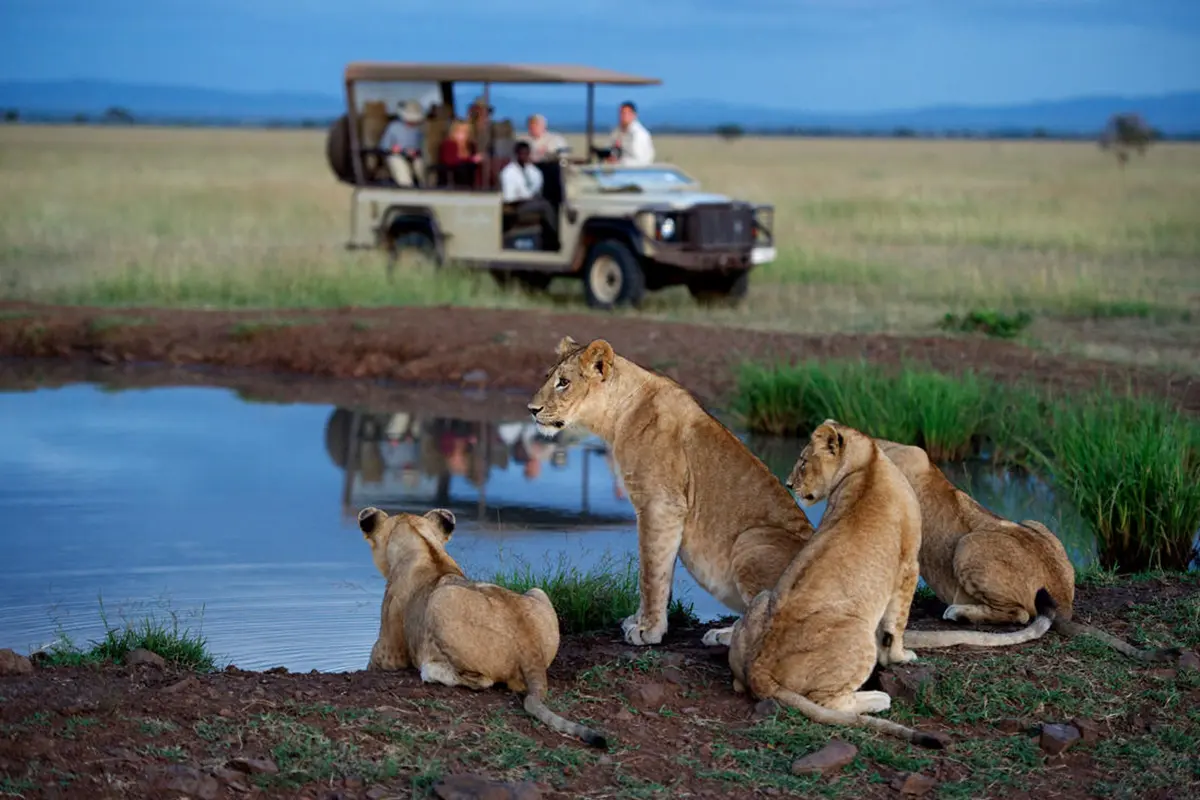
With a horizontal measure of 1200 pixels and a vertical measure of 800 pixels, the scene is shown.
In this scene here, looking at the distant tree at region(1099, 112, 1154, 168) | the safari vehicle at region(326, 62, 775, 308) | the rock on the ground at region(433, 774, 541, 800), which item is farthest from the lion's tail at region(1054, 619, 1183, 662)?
the distant tree at region(1099, 112, 1154, 168)

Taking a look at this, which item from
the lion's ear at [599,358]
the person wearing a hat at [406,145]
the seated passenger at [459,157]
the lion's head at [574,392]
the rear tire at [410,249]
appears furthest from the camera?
the person wearing a hat at [406,145]

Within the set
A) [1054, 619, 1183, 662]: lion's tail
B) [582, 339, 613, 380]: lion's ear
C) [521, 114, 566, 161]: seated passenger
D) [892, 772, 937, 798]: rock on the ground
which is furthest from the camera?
[521, 114, 566, 161]: seated passenger

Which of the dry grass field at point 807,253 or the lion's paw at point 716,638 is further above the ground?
the lion's paw at point 716,638

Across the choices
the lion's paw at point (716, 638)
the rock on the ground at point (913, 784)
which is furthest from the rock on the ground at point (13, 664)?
the rock on the ground at point (913, 784)

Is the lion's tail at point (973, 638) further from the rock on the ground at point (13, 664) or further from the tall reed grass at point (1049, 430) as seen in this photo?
the rock on the ground at point (13, 664)

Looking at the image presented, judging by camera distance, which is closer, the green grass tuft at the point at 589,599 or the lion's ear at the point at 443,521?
the lion's ear at the point at 443,521

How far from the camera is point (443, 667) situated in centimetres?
563

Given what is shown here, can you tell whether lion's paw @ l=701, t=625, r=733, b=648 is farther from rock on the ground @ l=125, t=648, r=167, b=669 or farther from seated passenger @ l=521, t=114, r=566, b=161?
seated passenger @ l=521, t=114, r=566, b=161

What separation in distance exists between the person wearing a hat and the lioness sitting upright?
41.7 feet

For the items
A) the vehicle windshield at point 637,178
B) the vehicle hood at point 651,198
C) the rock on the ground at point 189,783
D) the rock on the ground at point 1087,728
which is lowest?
the rock on the ground at point 1087,728

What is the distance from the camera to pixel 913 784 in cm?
494

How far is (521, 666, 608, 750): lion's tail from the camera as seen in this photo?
199 inches

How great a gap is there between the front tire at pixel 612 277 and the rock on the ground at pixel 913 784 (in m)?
12.8

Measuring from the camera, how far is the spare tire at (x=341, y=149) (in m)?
19.7
